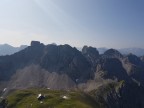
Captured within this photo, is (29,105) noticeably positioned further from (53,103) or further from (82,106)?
(82,106)

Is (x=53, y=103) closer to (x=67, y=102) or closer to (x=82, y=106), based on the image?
(x=67, y=102)

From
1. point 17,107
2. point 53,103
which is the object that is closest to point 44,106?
point 53,103

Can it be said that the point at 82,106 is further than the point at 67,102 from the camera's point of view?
No

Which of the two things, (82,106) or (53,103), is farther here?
(53,103)

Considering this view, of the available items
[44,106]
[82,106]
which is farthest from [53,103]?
[82,106]

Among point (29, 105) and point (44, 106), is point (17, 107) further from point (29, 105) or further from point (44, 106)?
point (44, 106)

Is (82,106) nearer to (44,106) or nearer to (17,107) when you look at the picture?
(44,106)

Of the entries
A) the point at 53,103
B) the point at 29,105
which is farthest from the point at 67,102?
the point at 29,105
